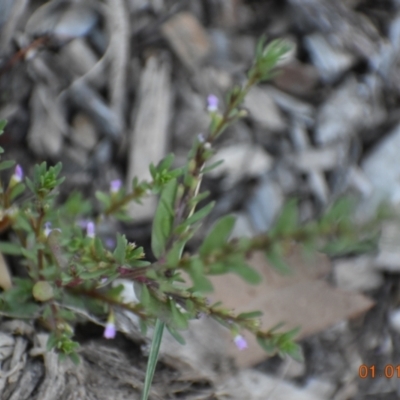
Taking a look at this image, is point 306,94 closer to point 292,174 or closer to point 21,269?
point 292,174

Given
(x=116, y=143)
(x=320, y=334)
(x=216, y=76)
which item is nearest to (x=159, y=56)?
(x=216, y=76)

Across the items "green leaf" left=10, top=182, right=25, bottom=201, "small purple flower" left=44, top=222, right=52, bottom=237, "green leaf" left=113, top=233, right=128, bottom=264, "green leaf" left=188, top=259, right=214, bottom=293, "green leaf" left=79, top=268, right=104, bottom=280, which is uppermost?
"green leaf" left=188, top=259, right=214, bottom=293

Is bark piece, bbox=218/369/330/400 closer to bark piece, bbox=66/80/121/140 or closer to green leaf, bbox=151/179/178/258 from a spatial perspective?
green leaf, bbox=151/179/178/258

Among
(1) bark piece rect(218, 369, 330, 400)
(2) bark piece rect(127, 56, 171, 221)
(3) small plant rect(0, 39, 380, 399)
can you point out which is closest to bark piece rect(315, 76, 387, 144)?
(2) bark piece rect(127, 56, 171, 221)

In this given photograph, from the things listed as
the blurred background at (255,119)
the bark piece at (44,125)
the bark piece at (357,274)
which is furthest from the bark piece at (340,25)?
the bark piece at (44,125)

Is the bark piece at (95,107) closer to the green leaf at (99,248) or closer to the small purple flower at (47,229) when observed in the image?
the small purple flower at (47,229)

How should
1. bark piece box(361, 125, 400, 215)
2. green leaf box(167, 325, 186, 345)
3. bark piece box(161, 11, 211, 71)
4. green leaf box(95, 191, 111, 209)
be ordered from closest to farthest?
green leaf box(167, 325, 186, 345) → green leaf box(95, 191, 111, 209) → bark piece box(161, 11, 211, 71) → bark piece box(361, 125, 400, 215)

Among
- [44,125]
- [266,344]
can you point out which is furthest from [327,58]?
[266,344]
